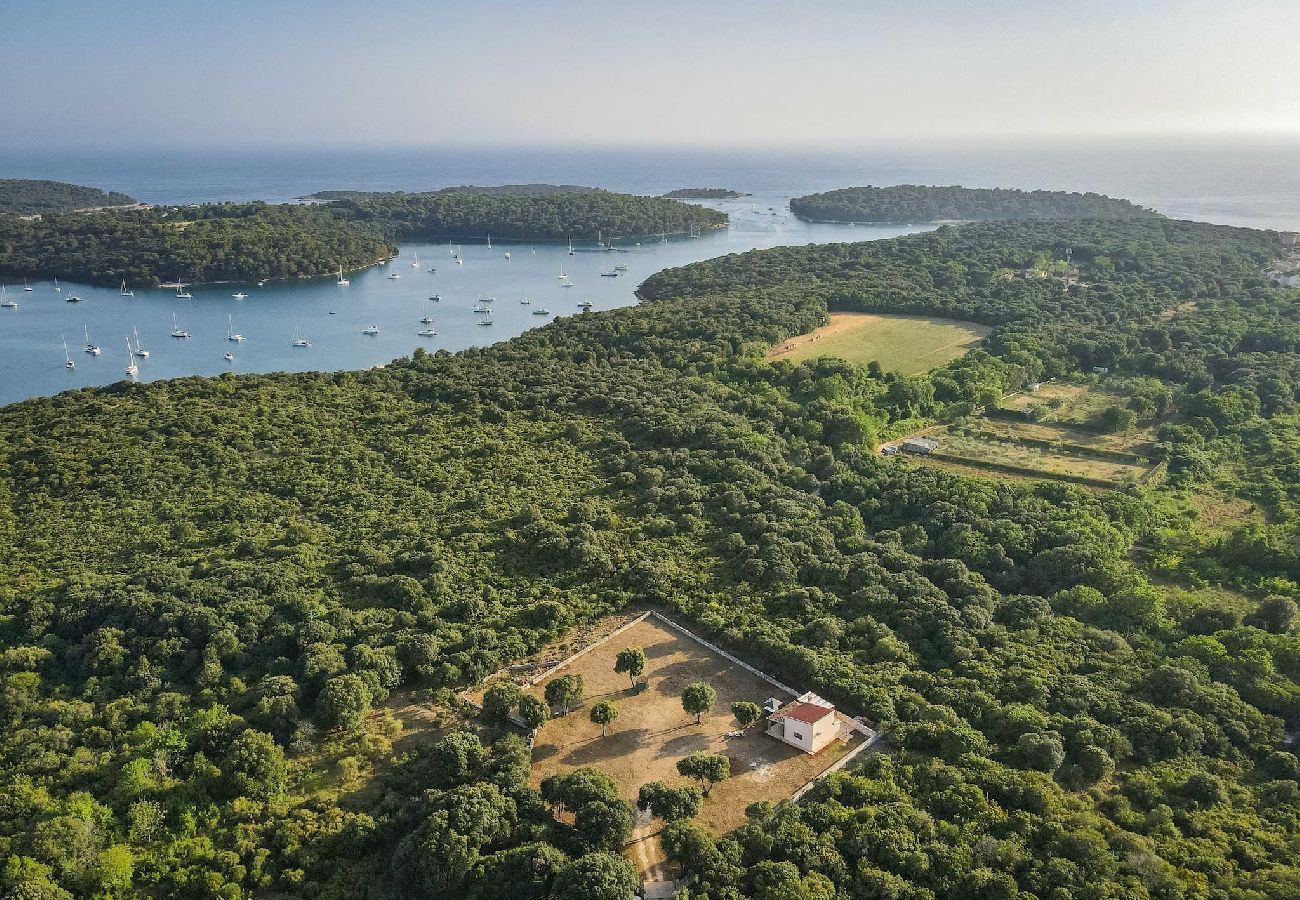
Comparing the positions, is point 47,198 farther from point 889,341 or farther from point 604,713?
point 604,713

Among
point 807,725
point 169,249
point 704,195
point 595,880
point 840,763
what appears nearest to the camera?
point 595,880

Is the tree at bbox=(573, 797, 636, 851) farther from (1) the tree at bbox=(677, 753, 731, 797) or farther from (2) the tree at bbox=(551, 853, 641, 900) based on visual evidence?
(1) the tree at bbox=(677, 753, 731, 797)

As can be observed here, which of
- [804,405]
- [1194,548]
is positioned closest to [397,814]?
[1194,548]

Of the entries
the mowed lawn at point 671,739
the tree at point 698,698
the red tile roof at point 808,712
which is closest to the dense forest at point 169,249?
the mowed lawn at point 671,739

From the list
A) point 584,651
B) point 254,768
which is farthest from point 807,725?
point 254,768

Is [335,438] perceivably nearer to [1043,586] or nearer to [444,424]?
[444,424]

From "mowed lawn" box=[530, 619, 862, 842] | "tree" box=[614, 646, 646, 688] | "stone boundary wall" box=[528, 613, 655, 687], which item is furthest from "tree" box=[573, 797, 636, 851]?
"stone boundary wall" box=[528, 613, 655, 687]
